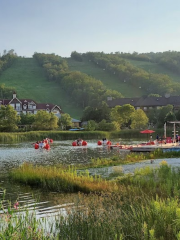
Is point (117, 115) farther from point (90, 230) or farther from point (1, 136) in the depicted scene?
point (90, 230)

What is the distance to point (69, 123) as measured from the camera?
357 ft

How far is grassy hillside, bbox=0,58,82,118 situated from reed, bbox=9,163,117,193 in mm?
124304

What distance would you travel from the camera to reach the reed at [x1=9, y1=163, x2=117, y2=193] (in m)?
18.2

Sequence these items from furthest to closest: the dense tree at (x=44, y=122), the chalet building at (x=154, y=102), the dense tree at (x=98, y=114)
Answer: the chalet building at (x=154, y=102) < the dense tree at (x=98, y=114) < the dense tree at (x=44, y=122)

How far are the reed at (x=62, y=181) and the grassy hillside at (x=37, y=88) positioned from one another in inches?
4894

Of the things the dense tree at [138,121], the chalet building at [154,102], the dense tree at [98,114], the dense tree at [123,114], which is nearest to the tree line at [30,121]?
the dense tree at [98,114]

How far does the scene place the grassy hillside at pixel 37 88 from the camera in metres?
162

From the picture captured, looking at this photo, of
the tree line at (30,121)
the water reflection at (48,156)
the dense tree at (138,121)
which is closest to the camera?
the water reflection at (48,156)

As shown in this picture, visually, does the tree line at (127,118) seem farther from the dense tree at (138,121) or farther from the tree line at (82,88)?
the tree line at (82,88)

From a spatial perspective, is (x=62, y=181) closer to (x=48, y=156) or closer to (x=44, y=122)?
(x=48, y=156)

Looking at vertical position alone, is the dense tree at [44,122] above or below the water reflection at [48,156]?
above

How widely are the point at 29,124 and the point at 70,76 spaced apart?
3057 inches

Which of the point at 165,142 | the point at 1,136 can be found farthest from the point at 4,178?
the point at 1,136

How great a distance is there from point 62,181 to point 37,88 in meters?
156
